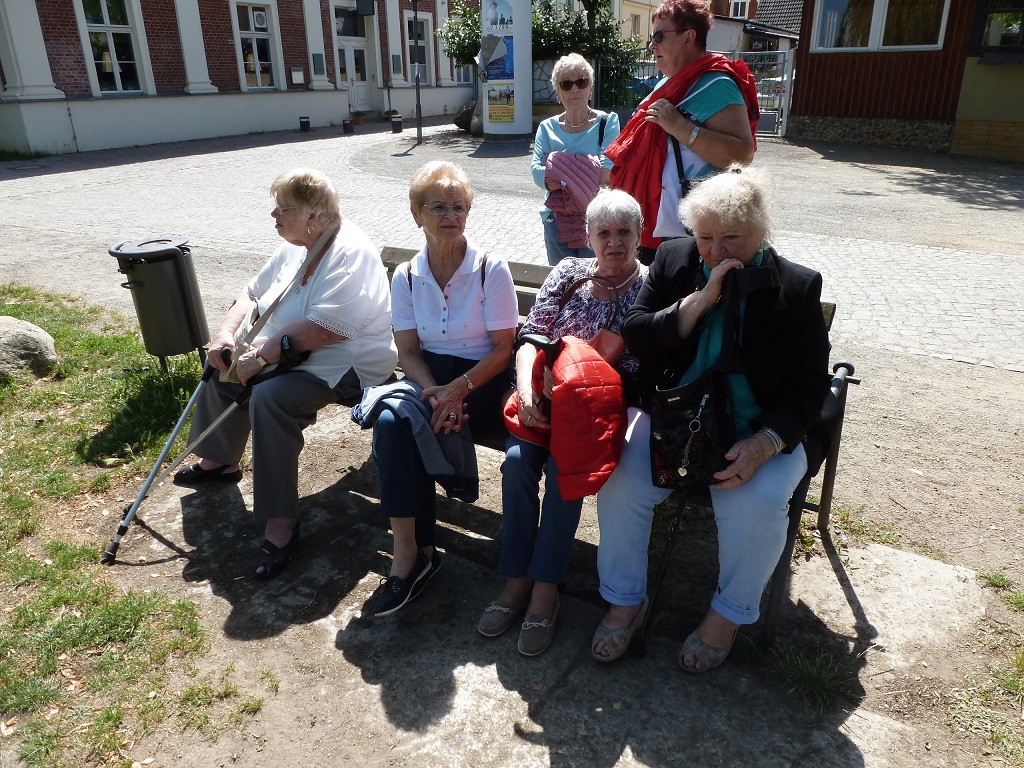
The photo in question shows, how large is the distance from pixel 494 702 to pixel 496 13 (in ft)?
57.5

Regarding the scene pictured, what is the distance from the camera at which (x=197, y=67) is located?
22.0m

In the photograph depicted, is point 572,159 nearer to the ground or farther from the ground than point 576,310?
farther from the ground

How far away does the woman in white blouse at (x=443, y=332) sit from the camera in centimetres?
303

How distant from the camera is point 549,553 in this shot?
9.07 ft

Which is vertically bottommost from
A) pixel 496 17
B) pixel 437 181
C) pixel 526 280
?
pixel 526 280

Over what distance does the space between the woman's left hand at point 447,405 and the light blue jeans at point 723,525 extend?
0.67 metres

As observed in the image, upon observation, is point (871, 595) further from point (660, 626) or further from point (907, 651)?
point (660, 626)

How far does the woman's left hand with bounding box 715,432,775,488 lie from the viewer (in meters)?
2.48

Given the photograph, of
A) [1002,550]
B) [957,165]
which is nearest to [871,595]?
[1002,550]

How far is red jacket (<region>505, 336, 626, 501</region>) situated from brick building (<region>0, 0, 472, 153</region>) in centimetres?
1739

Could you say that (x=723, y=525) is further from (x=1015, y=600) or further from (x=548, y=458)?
(x=1015, y=600)

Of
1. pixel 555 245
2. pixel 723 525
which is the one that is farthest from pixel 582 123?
pixel 723 525

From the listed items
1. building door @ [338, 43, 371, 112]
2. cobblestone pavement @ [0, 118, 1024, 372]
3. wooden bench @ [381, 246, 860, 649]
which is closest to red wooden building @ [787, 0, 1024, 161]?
cobblestone pavement @ [0, 118, 1024, 372]

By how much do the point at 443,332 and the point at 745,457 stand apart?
4.54 feet
